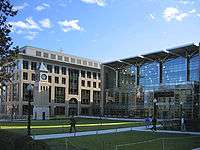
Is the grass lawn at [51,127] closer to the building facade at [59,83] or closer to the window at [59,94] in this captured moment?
the building facade at [59,83]

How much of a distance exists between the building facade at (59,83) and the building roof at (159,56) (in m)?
20.0

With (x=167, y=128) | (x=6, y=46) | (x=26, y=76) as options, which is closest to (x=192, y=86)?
(x=167, y=128)

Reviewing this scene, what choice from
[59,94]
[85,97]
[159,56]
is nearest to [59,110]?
[59,94]

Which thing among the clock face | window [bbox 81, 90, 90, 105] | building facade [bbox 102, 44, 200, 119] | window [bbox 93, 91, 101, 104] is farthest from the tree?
window [bbox 93, 91, 101, 104]

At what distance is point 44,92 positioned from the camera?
302 ft

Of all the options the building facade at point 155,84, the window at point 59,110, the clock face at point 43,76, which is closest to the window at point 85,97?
the window at point 59,110

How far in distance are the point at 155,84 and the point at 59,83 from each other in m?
41.4

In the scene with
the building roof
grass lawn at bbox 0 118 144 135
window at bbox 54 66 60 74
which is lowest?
grass lawn at bbox 0 118 144 135

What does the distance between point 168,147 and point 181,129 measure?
17.8 metres

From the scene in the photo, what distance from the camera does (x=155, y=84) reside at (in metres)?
103

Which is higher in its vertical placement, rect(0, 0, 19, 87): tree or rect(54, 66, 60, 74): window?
rect(54, 66, 60, 74): window

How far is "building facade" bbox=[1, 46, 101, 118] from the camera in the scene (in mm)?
119375

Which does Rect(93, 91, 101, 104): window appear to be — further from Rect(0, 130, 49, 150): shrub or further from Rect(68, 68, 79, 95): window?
Rect(0, 130, 49, 150): shrub

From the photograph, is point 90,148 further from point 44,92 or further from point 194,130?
point 44,92
